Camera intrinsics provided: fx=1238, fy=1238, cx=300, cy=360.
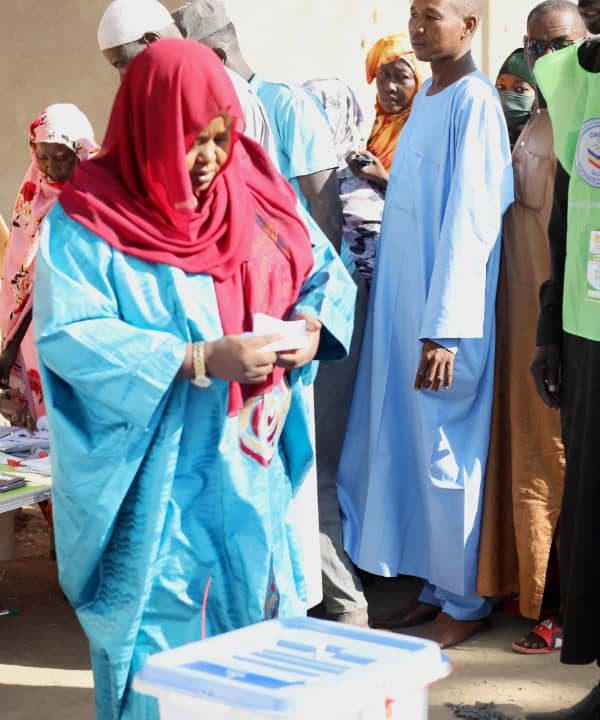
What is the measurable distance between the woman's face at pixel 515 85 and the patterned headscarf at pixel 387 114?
1.27ft

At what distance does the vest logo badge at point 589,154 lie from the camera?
3.45 m

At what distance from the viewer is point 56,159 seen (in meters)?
5.58

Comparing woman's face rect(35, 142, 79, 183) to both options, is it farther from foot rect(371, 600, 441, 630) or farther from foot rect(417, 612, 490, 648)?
foot rect(417, 612, 490, 648)

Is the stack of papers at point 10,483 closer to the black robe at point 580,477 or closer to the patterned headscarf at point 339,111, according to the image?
the patterned headscarf at point 339,111

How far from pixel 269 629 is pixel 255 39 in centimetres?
487

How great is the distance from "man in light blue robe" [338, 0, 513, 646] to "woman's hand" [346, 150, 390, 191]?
25cm

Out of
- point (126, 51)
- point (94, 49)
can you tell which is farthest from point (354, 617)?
point (94, 49)

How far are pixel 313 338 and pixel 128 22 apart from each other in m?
2.10

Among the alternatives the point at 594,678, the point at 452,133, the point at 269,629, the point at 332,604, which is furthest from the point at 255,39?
the point at 269,629

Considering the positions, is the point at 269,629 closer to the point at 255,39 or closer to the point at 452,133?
the point at 452,133

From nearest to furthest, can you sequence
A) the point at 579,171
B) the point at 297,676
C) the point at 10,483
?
1. the point at 297,676
2. the point at 579,171
3. the point at 10,483

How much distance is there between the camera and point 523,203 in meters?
4.52

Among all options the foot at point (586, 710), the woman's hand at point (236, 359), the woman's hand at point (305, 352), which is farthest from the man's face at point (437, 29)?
the foot at point (586, 710)

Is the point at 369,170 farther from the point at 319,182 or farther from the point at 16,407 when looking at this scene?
the point at 16,407
